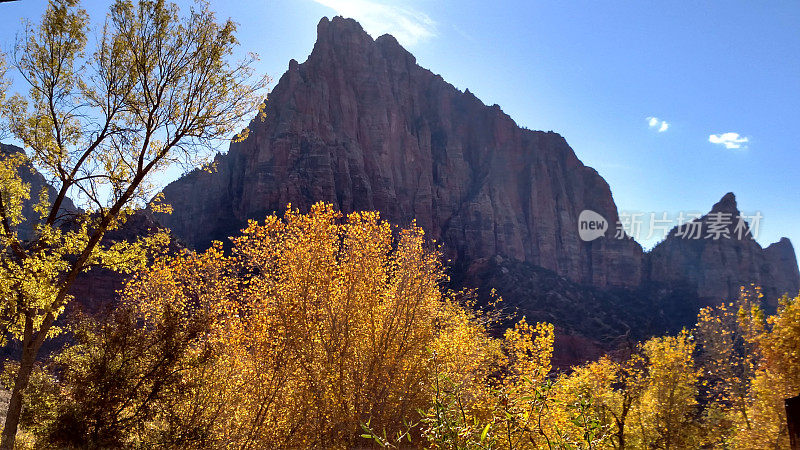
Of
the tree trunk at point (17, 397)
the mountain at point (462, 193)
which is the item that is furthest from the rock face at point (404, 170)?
the tree trunk at point (17, 397)

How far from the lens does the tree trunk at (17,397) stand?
35.5ft

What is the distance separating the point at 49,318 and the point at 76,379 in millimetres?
1873

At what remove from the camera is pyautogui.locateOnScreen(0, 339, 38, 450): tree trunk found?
10.8m

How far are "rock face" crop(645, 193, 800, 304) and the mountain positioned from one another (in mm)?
349

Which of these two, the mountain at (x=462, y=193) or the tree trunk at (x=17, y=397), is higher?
the mountain at (x=462, y=193)

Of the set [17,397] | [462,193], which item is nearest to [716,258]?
[462,193]

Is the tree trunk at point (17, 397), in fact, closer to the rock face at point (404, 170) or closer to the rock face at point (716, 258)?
the rock face at point (404, 170)

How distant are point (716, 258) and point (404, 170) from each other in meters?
75.2

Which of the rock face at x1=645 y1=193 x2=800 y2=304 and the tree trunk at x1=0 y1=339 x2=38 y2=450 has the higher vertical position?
the rock face at x1=645 y1=193 x2=800 y2=304

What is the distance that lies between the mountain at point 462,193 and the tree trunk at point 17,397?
6121 cm

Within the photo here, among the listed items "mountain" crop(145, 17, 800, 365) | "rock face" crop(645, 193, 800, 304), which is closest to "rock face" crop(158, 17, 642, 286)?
"mountain" crop(145, 17, 800, 365)

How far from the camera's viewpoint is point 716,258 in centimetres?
10369

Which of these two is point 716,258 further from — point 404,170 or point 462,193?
point 404,170

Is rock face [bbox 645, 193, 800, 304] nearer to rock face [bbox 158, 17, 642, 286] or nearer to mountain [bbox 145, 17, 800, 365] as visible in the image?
mountain [bbox 145, 17, 800, 365]
